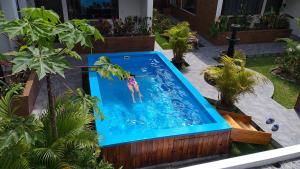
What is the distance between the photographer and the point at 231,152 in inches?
298

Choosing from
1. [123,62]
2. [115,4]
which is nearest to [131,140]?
[123,62]

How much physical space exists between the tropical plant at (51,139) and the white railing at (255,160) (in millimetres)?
1792

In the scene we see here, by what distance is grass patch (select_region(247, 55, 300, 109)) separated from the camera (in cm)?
1025

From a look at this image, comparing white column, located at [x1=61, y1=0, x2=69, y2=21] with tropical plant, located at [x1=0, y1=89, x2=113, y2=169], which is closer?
tropical plant, located at [x1=0, y1=89, x2=113, y2=169]

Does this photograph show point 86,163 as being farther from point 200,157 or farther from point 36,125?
point 200,157

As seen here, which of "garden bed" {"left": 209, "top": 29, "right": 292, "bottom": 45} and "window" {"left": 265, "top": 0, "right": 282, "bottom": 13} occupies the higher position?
"window" {"left": 265, "top": 0, "right": 282, "bottom": 13}

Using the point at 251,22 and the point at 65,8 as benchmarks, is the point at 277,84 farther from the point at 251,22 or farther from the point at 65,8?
the point at 65,8

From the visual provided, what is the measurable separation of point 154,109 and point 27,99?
400 cm

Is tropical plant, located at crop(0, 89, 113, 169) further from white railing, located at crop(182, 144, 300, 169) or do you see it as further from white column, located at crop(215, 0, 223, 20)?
white column, located at crop(215, 0, 223, 20)

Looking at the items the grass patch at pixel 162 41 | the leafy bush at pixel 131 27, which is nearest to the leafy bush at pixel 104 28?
the leafy bush at pixel 131 27

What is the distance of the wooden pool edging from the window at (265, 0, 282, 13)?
44.6ft

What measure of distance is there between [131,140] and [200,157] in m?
2.04

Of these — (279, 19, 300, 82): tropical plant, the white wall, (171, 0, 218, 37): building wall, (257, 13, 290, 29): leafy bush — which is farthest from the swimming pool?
the white wall

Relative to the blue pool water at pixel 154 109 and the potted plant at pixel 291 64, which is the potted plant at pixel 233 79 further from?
the potted plant at pixel 291 64
